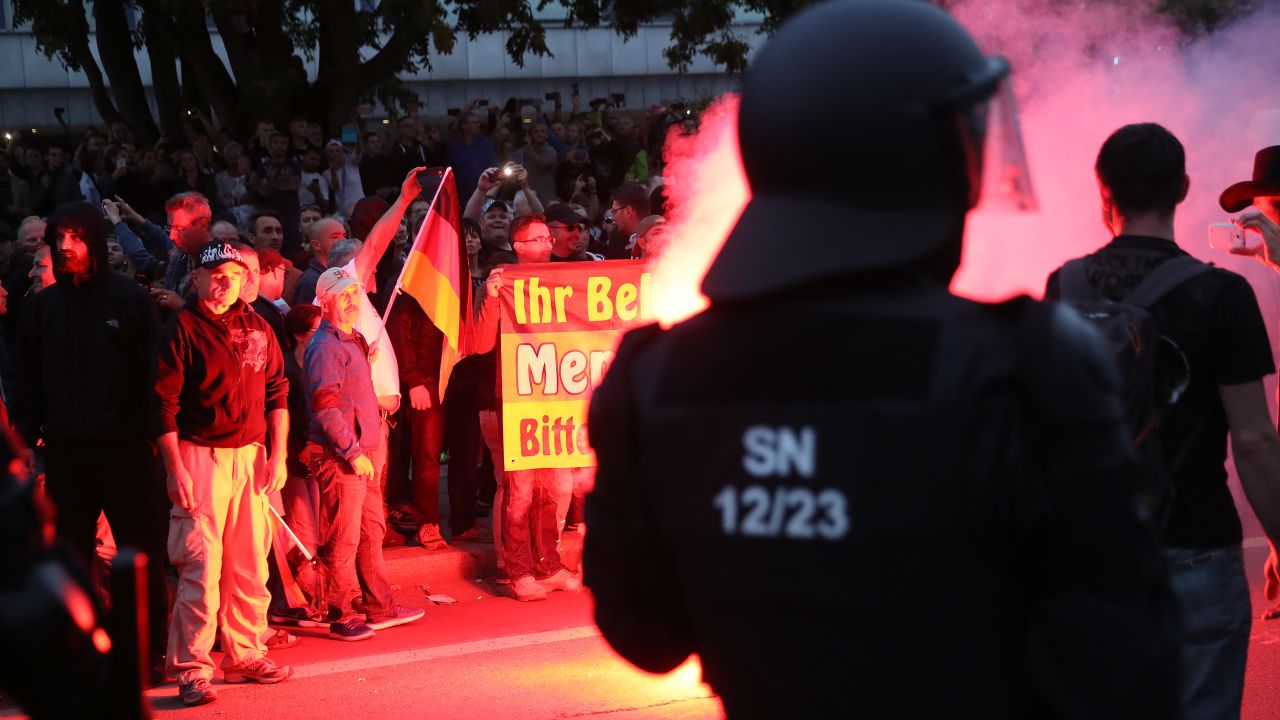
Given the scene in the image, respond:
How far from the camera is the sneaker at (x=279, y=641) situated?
703cm

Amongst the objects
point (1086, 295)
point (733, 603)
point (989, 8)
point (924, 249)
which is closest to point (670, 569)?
point (733, 603)

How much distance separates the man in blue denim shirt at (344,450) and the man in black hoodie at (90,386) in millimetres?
834

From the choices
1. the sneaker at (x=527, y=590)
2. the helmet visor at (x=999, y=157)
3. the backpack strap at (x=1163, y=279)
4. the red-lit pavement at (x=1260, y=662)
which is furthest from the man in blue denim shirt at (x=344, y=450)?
the helmet visor at (x=999, y=157)

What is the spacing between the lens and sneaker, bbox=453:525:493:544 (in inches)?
351

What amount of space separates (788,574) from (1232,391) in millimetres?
1903

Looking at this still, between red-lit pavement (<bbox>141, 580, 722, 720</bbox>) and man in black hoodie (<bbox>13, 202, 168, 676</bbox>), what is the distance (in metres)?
0.86

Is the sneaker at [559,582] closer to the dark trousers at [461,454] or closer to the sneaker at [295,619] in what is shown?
the dark trousers at [461,454]

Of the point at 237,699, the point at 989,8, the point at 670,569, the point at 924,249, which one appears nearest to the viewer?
the point at 924,249

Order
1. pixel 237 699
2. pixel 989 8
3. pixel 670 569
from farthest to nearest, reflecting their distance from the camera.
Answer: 1. pixel 989 8
2. pixel 237 699
3. pixel 670 569

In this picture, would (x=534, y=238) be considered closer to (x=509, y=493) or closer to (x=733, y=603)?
Result: (x=509, y=493)

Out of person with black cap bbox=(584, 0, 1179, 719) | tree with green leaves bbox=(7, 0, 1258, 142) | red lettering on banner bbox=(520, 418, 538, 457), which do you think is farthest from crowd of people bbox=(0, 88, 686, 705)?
tree with green leaves bbox=(7, 0, 1258, 142)

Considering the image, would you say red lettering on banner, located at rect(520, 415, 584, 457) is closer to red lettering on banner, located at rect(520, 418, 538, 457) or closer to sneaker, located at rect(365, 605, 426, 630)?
red lettering on banner, located at rect(520, 418, 538, 457)

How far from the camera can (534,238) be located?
8547 millimetres

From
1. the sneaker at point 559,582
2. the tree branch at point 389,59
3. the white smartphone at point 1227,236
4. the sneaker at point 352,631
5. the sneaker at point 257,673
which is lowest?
the sneaker at point 559,582
